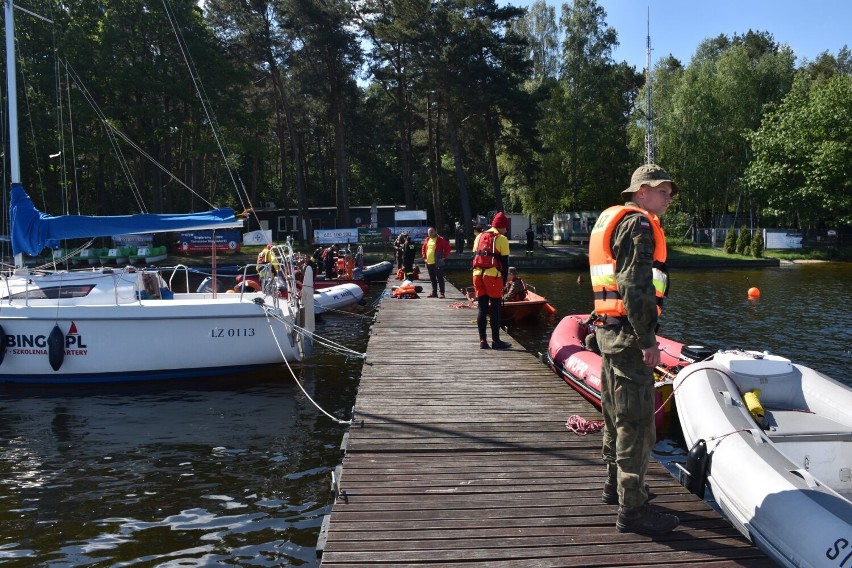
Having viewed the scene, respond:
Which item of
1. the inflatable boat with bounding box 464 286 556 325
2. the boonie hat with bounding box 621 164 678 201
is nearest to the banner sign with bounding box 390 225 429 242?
the inflatable boat with bounding box 464 286 556 325

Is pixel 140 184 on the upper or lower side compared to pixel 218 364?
upper

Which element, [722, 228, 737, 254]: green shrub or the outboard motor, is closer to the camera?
the outboard motor

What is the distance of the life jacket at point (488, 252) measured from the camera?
1004 cm

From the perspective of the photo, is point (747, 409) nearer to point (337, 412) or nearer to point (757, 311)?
point (337, 412)

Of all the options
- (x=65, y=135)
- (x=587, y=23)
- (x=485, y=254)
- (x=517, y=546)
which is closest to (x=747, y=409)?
(x=517, y=546)

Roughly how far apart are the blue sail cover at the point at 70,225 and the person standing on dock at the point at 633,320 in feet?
29.9

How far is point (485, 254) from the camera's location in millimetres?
10047

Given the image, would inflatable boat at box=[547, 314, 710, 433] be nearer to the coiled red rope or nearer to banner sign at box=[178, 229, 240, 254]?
the coiled red rope

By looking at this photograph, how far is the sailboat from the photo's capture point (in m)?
11.2

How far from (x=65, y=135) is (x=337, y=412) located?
31830 millimetres

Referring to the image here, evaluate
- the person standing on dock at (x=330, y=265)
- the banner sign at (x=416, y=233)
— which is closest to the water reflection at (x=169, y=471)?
the person standing on dock at (x=330, y=265)

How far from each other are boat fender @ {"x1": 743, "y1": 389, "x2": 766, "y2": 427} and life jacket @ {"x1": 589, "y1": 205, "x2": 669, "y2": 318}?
3.20 metres

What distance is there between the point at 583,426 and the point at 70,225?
9343 millimetres

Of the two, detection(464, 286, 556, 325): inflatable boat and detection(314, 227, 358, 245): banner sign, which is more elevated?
detection(314, 227, 358, 245): banner sign
